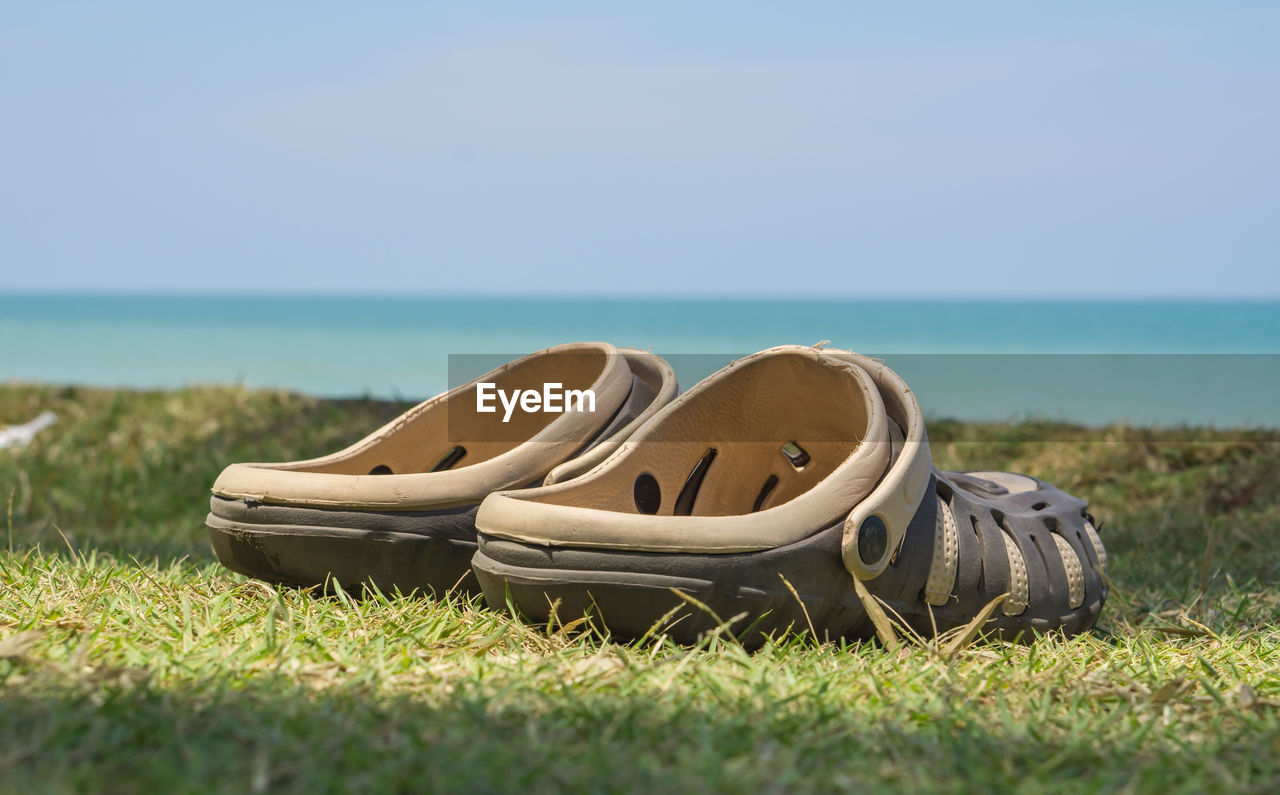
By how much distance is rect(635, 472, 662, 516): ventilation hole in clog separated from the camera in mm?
2242

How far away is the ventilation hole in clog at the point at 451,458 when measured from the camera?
2682mm

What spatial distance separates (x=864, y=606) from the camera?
196cm

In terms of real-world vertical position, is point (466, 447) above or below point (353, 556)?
above

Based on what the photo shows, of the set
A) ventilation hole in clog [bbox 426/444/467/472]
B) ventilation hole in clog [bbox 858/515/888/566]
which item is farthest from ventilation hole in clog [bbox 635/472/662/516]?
ventilation hole in clog [bbox 426/444/467/472]

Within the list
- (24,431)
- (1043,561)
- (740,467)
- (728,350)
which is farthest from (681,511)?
(728,350)

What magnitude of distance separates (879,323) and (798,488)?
44.6 metres

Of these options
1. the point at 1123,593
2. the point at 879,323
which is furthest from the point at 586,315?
the point at 1123,593

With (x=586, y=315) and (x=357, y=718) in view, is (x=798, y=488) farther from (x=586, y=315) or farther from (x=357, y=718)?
(x=586, y=315)

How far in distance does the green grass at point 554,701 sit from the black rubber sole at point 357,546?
0.08 metres

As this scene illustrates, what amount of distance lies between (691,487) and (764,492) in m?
0.20
